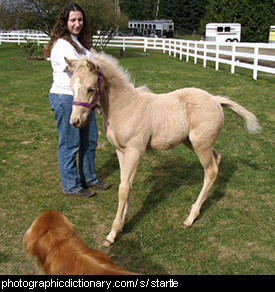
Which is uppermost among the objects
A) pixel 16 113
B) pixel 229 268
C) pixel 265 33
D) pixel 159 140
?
pixel 265 33

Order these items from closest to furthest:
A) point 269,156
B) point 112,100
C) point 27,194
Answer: point 112,100 → point 27,194 → point 269,156

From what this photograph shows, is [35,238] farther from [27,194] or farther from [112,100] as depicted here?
[27,194]

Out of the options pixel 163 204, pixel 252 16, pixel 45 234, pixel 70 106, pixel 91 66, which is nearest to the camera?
pixel 45 234

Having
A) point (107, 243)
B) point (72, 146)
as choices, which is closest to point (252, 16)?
point (72, 146)

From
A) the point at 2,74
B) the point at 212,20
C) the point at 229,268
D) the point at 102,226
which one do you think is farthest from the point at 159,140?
the point at 212,20

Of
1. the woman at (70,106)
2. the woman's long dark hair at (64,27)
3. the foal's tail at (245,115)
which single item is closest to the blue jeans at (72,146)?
the woman at (70,106)

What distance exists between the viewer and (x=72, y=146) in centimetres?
411

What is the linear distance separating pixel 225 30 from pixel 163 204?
31565mm

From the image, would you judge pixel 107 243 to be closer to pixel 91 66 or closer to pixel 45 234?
pixel 45 234

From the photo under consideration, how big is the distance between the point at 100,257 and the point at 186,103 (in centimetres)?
223

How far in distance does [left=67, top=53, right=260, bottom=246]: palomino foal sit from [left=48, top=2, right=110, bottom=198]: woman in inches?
19.1

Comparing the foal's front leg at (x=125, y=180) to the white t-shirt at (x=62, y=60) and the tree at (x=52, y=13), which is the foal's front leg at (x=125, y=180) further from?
the tree at (x=52, y=13)

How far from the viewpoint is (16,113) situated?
8.29m

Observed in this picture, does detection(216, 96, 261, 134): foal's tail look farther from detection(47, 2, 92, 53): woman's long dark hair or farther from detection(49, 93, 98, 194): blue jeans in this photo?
detection(47, 2, 92, 53): woman's long dark hair
